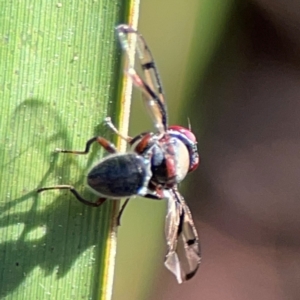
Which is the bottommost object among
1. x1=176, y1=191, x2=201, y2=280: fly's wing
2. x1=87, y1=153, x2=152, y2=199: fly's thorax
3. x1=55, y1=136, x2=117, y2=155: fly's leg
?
x1=176, y1=191, x2=201, y2=280: fly's wing

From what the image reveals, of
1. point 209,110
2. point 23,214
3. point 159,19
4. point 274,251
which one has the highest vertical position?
point 159,19

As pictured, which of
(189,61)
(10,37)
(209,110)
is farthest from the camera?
(209,110)

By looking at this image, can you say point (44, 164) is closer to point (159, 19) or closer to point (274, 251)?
point (159, 19)

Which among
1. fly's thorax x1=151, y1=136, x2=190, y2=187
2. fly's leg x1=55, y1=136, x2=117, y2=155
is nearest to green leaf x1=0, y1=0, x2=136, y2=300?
fly's leg x1=55, y1=136, x2=117, y2=155

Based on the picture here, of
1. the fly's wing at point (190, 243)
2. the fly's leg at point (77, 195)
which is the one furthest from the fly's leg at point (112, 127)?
the fly's wing at point (190, 243)

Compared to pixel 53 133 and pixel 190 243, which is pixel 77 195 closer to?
pixel 53 133

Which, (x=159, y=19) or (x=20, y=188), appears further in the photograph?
(x=159, y=19)

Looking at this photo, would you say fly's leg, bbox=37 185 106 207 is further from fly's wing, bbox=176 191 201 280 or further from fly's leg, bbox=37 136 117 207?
fly's wing, bbox=176 191 201 280

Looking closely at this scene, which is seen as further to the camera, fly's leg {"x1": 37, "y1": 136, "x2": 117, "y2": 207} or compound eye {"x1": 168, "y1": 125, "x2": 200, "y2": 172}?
compound eye {"x1": 168, "y1": 125, "x2": 200, "y2": 172}

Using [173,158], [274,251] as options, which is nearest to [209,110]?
[274,251]
